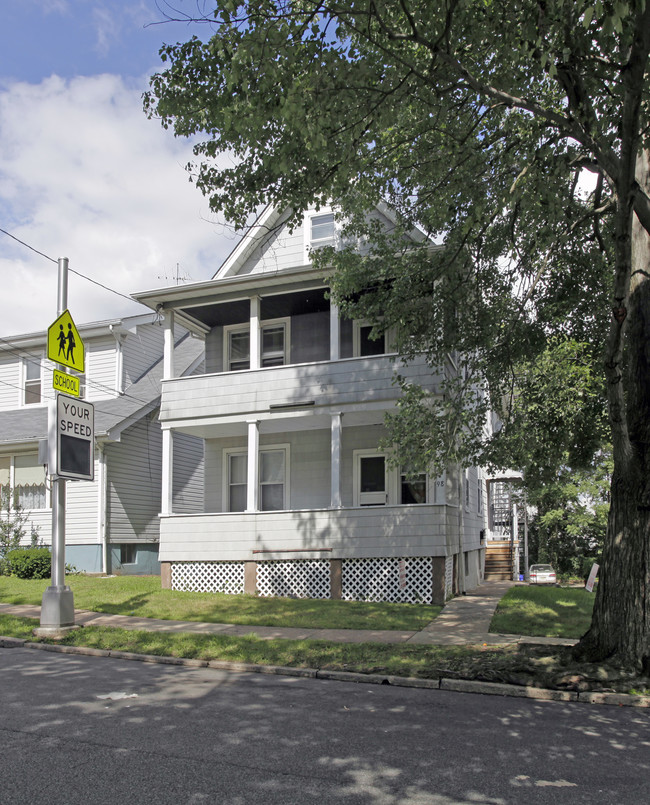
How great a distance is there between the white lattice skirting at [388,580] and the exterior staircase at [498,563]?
16.6 metres

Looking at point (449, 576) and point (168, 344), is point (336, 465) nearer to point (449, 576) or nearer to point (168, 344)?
point (449, 576)

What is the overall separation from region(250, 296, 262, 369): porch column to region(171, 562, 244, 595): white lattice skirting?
4912 mm

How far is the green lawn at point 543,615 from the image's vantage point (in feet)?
→ 38.9

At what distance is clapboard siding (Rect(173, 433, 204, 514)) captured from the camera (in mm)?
24125

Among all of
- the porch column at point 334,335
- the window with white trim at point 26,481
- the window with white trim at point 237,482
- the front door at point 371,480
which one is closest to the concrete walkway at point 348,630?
the front door at point 371,480

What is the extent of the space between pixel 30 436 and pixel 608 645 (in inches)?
696

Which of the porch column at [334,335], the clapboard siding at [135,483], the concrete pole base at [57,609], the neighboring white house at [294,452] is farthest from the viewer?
the clapboard siding at [135,483]

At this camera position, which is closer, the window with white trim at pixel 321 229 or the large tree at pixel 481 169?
the large tree at pixel 481 169

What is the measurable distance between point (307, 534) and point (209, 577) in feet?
9.10

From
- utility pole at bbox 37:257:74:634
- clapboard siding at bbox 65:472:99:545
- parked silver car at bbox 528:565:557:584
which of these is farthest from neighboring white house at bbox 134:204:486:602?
parked silver car at bbox 528:565:557:584

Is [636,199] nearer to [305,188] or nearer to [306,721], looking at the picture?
[305,188]

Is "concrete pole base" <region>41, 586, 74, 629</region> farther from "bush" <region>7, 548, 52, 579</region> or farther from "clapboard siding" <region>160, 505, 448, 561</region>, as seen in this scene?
"bush" <region>7, 548, 52, 579</region>

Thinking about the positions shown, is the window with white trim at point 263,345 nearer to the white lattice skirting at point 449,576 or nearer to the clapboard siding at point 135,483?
the clapboard siding at point 135,483

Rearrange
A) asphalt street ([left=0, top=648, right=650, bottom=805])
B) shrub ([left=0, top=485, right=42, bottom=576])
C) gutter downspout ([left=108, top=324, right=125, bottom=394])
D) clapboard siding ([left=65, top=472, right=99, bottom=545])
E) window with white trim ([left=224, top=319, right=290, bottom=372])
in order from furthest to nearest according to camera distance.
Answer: gutter downspout ([left=108, top=324, right=125, bottom=394])
clapboard siding ([left=65, top=472, right=99, bottom=545])
shrub ([left=0, top=485, right=42, bottom=576])
window with white trim ([left=224, top=319, right=290, bottom=372])
asphalt street ([left=0, top=648, right=650, bottom=805])
